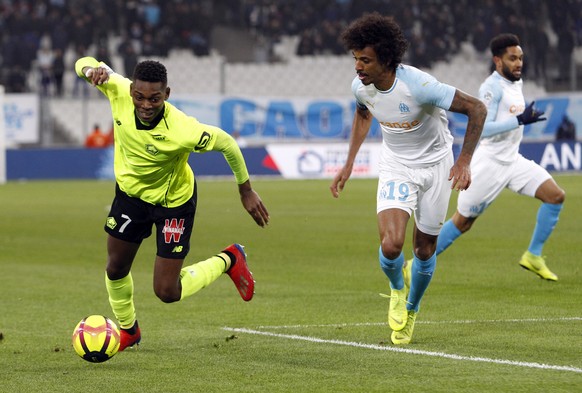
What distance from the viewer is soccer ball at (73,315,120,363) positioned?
301 inches

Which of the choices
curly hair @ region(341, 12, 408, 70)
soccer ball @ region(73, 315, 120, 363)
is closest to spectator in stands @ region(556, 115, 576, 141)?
curly hair @ region(341, 12, 408, 70)

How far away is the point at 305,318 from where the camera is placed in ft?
32.9

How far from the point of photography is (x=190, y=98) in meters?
36.0

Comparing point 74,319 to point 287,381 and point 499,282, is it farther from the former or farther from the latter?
point 499,282

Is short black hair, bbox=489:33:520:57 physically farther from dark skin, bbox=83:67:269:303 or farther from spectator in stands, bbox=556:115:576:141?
spectator in stands, bbox=556:115:576:141

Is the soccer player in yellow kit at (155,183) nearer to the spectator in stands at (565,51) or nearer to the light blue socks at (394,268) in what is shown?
the light blue socks at (394,268)

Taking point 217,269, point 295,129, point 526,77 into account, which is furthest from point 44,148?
point 217,269

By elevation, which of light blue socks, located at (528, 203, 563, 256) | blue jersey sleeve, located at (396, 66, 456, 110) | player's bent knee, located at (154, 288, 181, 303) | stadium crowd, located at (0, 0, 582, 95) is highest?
blue jersey sleeve, located at (396, 66, 456, 110)

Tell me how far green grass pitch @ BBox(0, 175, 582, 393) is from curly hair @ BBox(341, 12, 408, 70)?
6.64ft

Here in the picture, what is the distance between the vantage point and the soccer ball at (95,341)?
7648 millimetres

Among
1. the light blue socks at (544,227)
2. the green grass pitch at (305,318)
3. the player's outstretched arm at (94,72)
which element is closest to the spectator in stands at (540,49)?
the green grass pitch at (305,318)

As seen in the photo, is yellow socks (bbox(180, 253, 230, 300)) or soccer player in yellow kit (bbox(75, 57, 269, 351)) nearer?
soccer player in yellow kit (bbox(75, 57, 269, 351))

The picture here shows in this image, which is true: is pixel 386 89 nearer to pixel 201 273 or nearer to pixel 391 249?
pixel 391 249

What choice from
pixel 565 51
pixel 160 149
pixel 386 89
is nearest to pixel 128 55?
pixel 565 51
